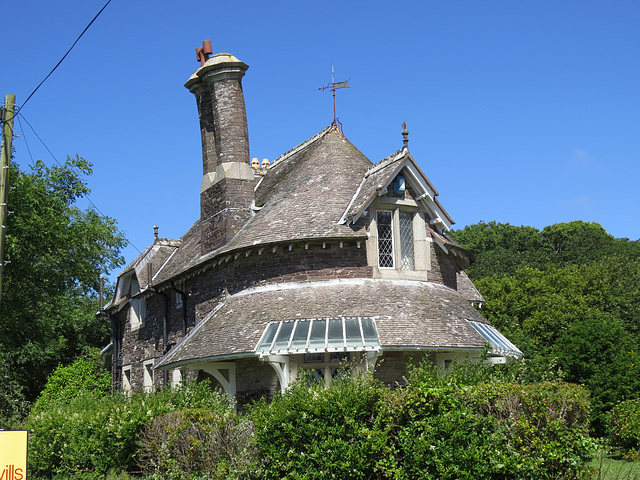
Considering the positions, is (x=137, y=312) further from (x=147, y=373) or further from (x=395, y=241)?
(x=395, y=241)

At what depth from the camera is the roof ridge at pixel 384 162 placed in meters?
20.2

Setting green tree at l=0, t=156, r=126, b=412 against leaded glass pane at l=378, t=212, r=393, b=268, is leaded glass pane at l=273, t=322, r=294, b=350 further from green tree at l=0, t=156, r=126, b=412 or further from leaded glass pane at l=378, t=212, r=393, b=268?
green tree at l=0, t=156, r=126, b=412

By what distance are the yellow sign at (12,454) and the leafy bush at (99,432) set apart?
14.8ft

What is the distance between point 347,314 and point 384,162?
5.23m

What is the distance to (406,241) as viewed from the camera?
2038 centimetres

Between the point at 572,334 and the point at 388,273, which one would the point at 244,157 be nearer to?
the point at 388,273

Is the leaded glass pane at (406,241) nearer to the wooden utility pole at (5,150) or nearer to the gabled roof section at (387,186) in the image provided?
the gabled roof section at (387,186)

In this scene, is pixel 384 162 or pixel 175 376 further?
pixel 175 376

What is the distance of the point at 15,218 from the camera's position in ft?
83.1

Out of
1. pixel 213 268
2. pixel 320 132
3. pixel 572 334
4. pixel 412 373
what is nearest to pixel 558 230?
pixel 572 334

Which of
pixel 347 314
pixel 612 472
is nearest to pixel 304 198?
pixel 347 314

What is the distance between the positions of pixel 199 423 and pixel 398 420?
158 inches

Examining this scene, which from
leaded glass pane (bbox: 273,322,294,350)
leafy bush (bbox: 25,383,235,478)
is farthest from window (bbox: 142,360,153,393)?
leafy bush (bbox: 25,383,235,478)

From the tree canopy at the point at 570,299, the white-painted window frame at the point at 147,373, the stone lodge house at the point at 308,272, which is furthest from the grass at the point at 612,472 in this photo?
the white-painted window frame at the point at 147,373
